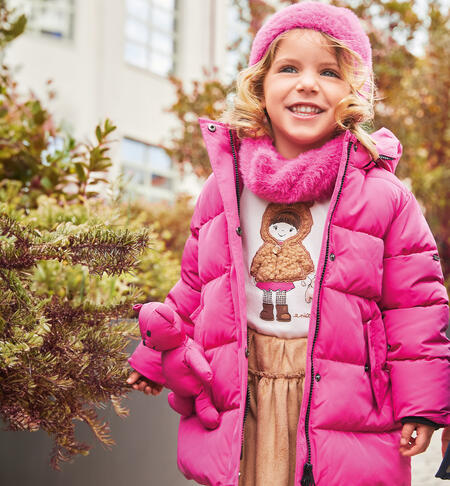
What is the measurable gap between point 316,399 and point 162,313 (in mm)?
492

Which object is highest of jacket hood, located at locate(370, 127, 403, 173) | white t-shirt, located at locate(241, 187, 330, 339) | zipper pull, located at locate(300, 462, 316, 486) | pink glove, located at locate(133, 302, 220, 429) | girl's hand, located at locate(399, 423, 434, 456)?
jacket hood, located at locate(370, 127, 403, 173)

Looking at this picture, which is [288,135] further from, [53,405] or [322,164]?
[53,405]

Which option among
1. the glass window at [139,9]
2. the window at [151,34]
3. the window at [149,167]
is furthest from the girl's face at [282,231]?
the glass window at [139,9]

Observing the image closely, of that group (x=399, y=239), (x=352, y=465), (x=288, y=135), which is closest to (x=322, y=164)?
(x=288, y=135)

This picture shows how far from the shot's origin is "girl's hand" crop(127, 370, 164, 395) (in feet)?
6.76

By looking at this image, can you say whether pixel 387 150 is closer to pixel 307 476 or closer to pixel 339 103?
pixel 339 103

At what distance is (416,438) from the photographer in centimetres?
175

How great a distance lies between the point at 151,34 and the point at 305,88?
11107 millimetres

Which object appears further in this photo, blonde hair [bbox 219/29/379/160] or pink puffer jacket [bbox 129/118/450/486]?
blonde hair [bbox 219/29/379/160]

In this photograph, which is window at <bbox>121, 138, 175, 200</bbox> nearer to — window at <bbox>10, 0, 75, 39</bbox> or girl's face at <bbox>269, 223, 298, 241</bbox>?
window at <bbox>10, 0, 75, 39</bbox>

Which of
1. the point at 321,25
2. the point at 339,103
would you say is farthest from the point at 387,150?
the point at 321,25

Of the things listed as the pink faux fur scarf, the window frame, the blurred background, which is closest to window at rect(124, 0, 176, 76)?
the window frame

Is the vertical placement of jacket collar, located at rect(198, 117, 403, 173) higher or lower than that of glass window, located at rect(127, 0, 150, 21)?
lower

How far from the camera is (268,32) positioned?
7.20ft
